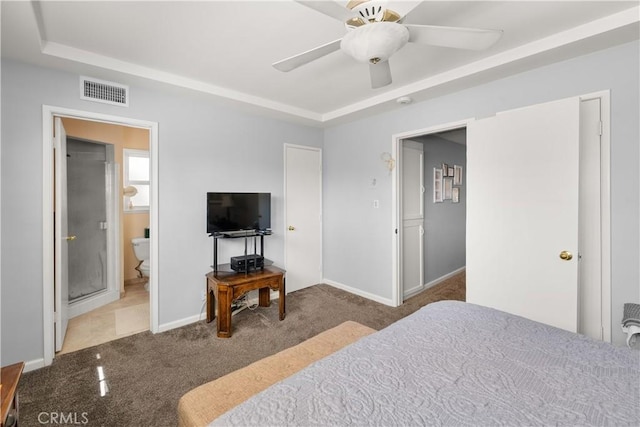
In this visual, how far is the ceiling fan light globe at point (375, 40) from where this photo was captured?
4.55ft

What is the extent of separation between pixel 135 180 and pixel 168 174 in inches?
80.5

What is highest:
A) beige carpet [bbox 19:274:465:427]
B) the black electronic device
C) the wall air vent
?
the wall air vent

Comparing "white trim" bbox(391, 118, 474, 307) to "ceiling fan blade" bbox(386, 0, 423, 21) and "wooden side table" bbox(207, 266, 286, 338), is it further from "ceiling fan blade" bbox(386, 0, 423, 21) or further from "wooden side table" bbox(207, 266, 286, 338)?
"ceiling fan blade" bbox(386, 0, 423, 21)

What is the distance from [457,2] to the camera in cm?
173

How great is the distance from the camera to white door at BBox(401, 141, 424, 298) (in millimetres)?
3816

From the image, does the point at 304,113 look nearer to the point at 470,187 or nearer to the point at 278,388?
the point at 470,187

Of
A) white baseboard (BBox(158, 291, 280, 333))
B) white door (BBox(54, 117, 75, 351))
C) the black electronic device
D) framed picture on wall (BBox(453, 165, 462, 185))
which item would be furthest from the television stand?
framed picture on wall (BBox(453, 165, 462, 185))

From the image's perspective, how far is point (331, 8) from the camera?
1.33 meters

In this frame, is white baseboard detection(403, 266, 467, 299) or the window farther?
the window

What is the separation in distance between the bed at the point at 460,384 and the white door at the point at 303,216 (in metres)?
2.67

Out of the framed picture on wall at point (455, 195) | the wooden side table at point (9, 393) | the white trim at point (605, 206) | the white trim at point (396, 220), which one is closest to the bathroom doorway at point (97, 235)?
the wooden side table at point (9, 393)

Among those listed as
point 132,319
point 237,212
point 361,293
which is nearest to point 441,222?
point 361,293

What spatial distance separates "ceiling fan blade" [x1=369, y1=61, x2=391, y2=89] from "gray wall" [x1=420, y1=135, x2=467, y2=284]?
2.35 meters

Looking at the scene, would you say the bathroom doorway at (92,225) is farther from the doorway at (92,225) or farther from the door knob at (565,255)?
the door knob at (565,255)
